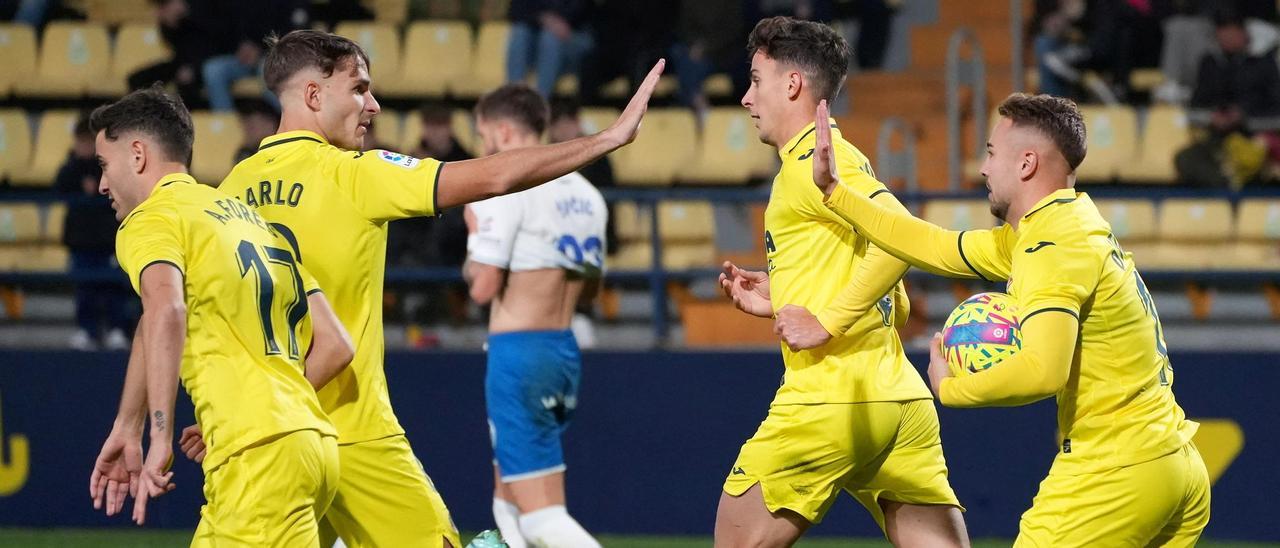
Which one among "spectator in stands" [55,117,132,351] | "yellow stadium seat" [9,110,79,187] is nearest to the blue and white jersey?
"spectator in stands" [55,117,132,351]

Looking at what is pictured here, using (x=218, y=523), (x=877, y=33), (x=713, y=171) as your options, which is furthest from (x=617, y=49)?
(x=218, y=523)

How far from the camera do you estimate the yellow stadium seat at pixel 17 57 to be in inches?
559

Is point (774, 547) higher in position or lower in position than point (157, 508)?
higher

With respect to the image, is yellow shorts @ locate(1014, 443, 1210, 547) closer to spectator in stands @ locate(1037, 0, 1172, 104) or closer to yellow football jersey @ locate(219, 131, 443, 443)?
yellow football jersey @ locate(219, 131, 443, 443)

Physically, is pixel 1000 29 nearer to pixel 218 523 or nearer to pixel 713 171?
pixel 713 171

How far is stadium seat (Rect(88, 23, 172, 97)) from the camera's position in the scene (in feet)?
45.5

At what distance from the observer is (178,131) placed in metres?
4.43

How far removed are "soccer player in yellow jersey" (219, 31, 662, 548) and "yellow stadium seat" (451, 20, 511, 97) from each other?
28.0ft

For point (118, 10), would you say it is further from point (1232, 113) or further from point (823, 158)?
point (823, 158)

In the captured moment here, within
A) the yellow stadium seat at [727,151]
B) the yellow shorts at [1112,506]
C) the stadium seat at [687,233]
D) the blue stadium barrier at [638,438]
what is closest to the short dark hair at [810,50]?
the yellow shorts at [1112,506]

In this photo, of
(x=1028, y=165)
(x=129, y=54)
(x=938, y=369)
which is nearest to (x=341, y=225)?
(x=938, y=369)

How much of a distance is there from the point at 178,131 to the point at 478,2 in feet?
34.0

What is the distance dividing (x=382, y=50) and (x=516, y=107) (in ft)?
23.0

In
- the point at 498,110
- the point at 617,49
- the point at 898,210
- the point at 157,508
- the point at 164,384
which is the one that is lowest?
the point at 157,508
